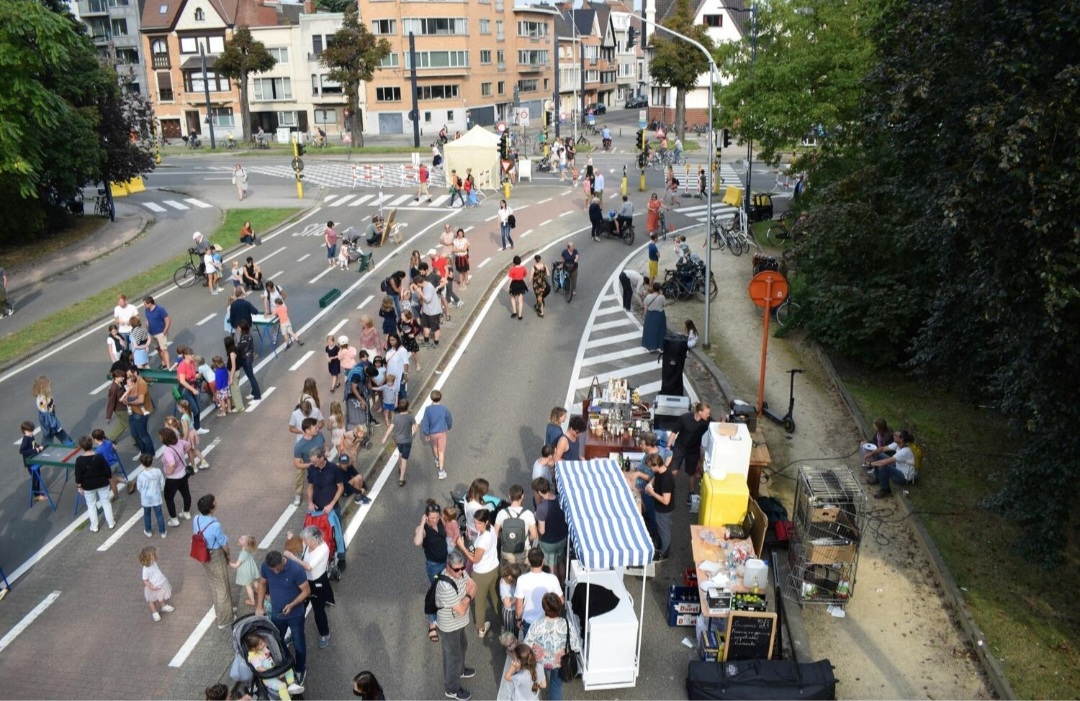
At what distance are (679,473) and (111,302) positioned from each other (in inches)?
763

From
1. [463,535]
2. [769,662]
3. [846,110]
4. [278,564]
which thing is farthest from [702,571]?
[846,110]

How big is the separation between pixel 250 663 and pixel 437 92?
237 feet

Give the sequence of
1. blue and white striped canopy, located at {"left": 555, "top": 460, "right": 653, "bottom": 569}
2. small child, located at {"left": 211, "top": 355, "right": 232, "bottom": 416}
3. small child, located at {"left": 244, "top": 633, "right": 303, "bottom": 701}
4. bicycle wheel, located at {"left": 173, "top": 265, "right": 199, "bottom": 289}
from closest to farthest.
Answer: small child, located at {"left": 244, "top": 633, "right": 303, "bottom": 701} → blue and white striped canopy, located at {"left": 555, "top": 460, "right": 653, "bottom": 569} → small child, located at {"left": 211, "top": 355, "right": 232, "bottom": 416} → bicycle wheel, located at {"left": 173, "top": 265, "right": 199, "bottom": 289}

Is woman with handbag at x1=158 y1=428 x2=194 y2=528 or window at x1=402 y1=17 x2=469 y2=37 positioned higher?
window at x1=402 y1=17 x2=469 y2=37

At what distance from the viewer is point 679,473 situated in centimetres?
1445

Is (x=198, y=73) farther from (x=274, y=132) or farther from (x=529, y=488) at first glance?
(x=529, y=488)

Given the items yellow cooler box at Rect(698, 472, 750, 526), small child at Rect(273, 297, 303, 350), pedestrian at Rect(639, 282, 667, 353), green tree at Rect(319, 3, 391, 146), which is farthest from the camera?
green tree at Rect(319, 3, 391, 146)

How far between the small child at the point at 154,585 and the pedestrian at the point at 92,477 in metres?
2.49

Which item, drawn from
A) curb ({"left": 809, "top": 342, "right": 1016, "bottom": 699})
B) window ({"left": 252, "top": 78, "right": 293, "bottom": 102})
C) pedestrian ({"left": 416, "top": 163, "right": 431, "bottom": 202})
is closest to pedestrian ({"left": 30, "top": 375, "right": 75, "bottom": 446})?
curb ({"left": 809, "top": 342, "right": 1016, "bottom": 699})

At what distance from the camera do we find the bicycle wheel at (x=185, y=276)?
2714 centimetres

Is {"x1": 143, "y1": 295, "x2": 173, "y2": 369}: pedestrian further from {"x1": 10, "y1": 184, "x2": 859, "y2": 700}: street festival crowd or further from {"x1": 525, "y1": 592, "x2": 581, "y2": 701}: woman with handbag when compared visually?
{"x1": 525, "y1": 592, "x2": 581, "y2": 701}: woman with handbag

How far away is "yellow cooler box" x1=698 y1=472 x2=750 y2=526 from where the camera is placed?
12148 millimetres

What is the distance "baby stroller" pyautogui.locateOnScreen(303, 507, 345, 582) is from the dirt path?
6332mm

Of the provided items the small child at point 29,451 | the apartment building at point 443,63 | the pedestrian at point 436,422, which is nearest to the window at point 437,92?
the apartment building at point 443,63
